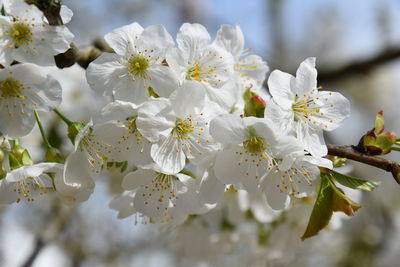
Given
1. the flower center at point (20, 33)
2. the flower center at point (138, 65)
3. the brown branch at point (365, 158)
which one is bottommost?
the brown branch at point (365, 158)

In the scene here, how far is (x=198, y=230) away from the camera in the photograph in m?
2.25

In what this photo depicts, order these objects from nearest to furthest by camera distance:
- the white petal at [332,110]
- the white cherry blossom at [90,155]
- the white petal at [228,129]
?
the white petal at [228,129]
the white cherry blossom at [90,155]
the white petal at [332,110]

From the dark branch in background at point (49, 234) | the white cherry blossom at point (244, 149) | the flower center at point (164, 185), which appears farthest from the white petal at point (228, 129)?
the dark branch in background at point (49, 234)

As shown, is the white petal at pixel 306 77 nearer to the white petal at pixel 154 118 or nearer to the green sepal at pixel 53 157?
the white petal at pixel 154 118

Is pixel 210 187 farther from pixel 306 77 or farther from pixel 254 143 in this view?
pixel 306 77

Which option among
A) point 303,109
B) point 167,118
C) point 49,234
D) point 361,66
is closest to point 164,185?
point 167,118

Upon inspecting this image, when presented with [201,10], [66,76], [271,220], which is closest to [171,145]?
[271,220]

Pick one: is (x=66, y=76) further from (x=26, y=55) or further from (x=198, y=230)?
(x=26, y=55)

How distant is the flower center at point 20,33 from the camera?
130 centimetres

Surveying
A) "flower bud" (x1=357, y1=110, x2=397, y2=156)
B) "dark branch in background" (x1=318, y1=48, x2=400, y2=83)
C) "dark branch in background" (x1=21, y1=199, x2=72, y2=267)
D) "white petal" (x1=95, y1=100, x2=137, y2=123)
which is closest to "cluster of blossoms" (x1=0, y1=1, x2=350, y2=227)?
"white petal" (x1=95, y1=100, x2=137, y2=123)

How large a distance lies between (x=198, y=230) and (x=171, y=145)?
1.07m

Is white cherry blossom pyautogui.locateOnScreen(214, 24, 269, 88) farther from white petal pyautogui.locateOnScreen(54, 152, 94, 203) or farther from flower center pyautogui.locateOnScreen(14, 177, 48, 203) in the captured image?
flower center pyautogui.locateOnScreen(14, 177, 48, 203)

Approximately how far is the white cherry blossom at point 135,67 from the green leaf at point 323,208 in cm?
55

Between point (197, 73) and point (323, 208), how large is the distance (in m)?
0.59
